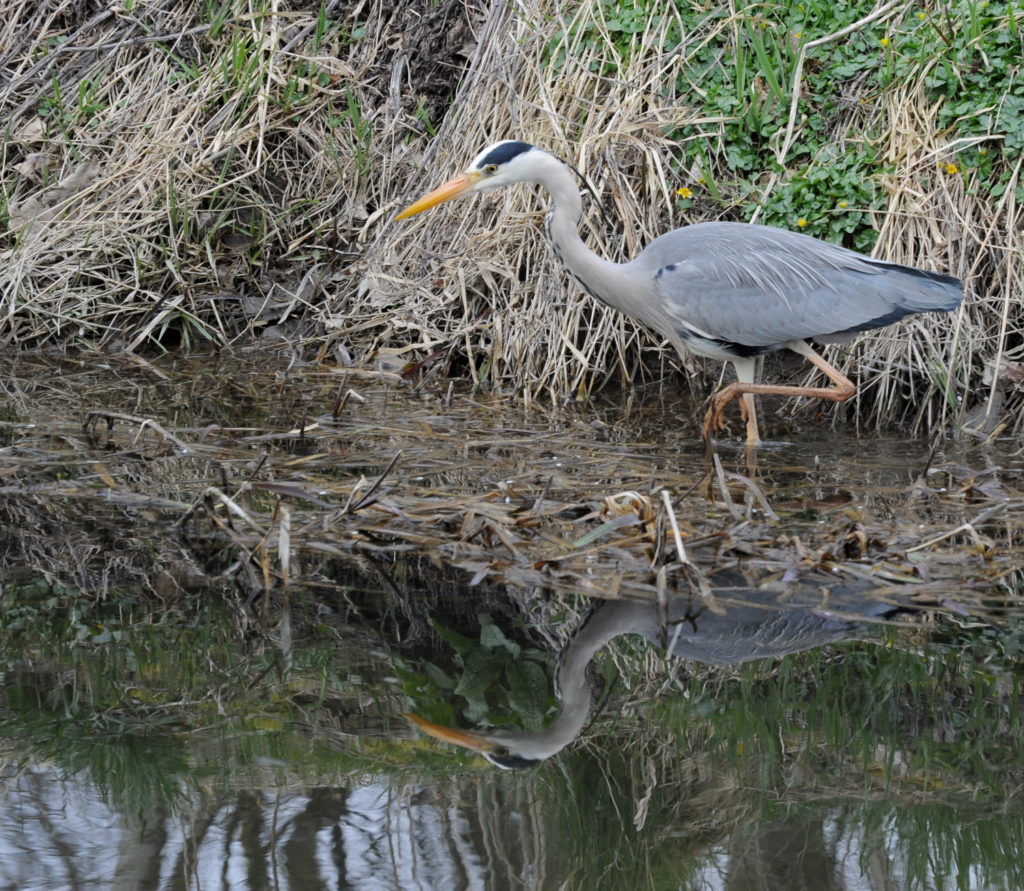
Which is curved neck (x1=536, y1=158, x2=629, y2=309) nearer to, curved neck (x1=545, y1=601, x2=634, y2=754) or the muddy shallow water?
the muddy shallow water

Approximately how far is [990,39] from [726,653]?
10.9 feet

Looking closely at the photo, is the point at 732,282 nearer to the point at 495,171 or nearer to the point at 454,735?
the point at 495,171

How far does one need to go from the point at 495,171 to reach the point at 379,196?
5.72ft

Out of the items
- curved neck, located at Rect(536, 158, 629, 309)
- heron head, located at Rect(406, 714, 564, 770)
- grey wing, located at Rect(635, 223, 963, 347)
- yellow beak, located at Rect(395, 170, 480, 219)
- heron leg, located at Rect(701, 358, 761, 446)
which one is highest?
yellow beak, located at Rect(395, 170, 480, 219)

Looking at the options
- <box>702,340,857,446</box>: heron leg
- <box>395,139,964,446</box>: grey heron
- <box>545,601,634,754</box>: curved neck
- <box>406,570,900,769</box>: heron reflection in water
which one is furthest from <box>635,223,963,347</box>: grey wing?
<box>545,601,634,754</box>: curved neck

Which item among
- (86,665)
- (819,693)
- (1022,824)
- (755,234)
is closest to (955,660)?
(819,693)

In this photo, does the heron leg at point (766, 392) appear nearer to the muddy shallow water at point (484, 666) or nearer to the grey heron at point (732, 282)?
the grey heron at point (732, 282)

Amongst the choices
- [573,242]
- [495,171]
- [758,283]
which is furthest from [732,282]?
[495,171]

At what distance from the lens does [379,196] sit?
273 inches

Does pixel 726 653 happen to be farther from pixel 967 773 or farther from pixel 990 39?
pixel 990 39

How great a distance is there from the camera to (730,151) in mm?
5773

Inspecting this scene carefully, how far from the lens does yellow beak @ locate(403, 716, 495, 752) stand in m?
2.84

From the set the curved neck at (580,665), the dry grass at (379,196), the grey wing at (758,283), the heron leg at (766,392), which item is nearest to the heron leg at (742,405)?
the heron leg at (766,392)

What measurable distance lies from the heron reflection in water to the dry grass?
2.02 m
